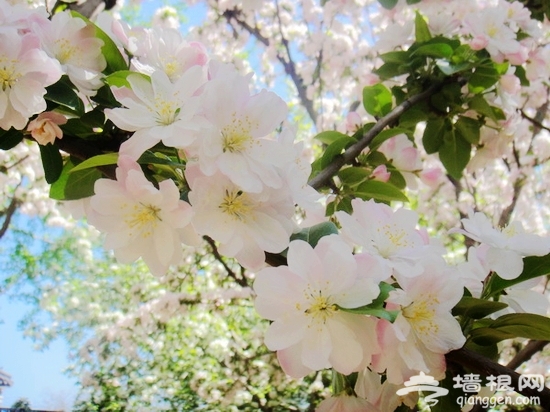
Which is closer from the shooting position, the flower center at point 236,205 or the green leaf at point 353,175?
the flower center at point 236,205

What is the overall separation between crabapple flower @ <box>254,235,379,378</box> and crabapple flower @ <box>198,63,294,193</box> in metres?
0.08

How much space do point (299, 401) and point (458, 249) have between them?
5.68 feet

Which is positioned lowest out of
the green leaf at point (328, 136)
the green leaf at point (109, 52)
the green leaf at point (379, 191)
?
the green leaf at point (109, 52)

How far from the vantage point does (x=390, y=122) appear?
1.11m

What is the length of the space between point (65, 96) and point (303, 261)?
0.33m

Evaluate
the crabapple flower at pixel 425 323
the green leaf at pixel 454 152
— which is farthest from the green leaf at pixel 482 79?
the crabapple flower at pixel 425 323

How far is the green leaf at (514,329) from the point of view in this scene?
483 mm

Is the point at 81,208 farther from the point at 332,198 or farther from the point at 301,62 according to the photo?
the point at 301,62

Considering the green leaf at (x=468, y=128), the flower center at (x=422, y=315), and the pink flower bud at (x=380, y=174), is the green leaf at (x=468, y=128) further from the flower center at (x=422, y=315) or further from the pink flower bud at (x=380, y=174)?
the flower center at (x=422, y=315)

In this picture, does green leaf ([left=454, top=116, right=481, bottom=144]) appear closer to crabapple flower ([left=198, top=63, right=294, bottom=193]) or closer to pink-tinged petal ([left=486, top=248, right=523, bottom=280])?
pink-tinged petal ([left=486, top=248, right=523, bottom=280])

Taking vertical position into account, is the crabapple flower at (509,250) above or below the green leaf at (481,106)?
below

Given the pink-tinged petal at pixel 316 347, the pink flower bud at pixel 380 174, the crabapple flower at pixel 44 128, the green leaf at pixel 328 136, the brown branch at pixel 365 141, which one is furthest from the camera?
the green leaf at pixel 328 136

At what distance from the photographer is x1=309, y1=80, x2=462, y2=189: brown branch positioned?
2.79ft

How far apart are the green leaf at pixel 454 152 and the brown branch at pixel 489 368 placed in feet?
2.99
